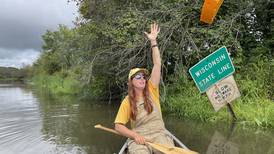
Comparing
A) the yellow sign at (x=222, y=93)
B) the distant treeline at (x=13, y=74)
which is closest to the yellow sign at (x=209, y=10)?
the yellow sign at (x=222, y=93)

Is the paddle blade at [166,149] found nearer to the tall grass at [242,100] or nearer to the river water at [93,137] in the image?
the river water at [93,137]

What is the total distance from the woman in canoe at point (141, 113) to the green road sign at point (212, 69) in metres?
3.79

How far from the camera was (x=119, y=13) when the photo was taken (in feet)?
46.5

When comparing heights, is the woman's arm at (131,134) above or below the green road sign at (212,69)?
below

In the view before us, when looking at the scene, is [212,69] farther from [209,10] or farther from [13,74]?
[13,74]

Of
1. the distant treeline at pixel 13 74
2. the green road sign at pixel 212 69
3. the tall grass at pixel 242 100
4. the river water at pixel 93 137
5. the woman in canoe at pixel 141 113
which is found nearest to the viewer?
the woman in canoe at pixel 141 113

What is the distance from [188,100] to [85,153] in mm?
4950

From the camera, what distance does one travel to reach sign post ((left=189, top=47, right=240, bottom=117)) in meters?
10.4

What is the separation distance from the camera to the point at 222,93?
11039 mm

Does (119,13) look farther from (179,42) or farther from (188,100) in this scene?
(188,100)

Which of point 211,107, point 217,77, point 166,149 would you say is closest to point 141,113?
point 166,149

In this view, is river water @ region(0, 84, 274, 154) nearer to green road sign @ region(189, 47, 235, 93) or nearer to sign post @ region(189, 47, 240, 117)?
sign post @ region(189, 47, 240, 117)

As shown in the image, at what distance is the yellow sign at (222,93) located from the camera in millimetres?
10984

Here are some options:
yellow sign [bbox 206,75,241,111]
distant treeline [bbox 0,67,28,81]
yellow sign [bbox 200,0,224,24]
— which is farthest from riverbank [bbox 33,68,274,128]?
distant treeline [bbox 0,67,28,81]
